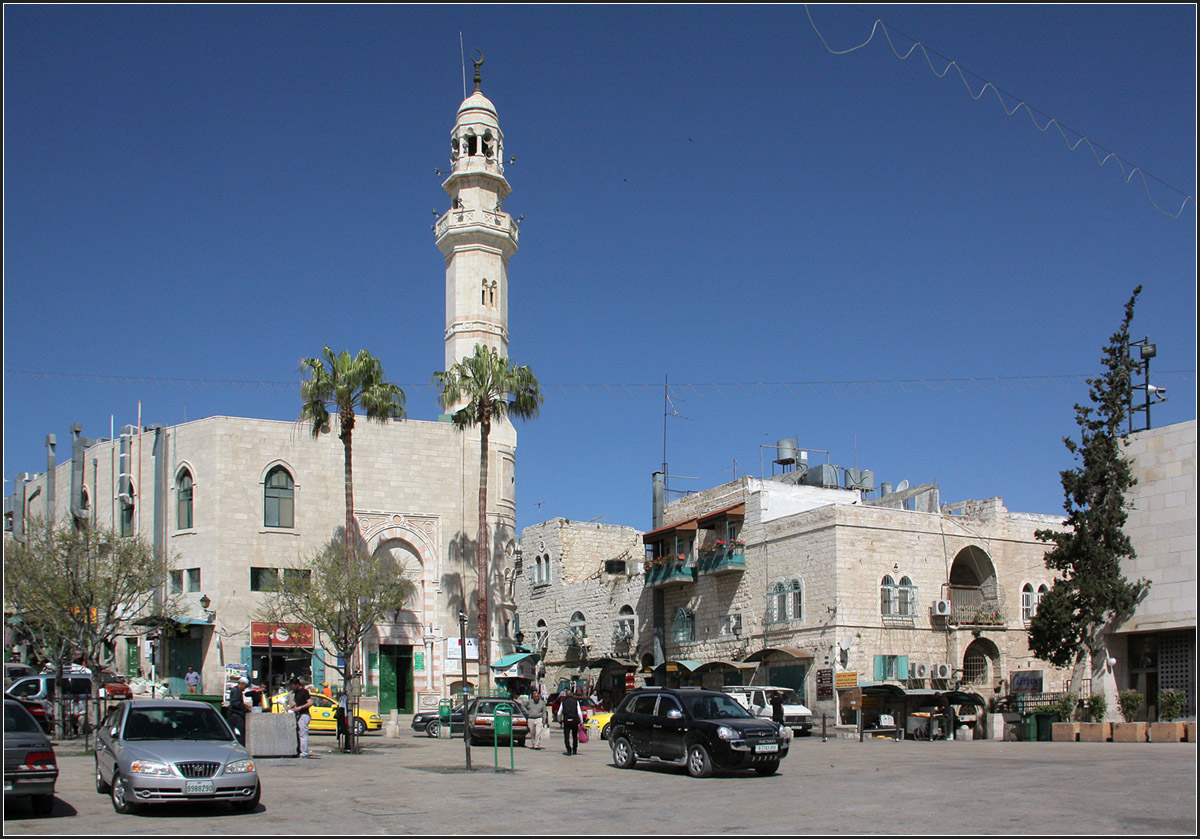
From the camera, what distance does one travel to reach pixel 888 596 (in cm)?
4050

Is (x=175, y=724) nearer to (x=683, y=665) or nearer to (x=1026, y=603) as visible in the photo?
(x=683, y=665)

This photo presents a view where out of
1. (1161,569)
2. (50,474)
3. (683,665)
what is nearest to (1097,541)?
(1161,569)

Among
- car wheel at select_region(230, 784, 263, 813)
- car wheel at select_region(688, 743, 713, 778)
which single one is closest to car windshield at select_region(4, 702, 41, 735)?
A: car wheel at select_region(230, 784, 263, 813)

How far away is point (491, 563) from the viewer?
47.9 meters

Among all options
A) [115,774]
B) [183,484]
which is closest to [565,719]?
[115,774]

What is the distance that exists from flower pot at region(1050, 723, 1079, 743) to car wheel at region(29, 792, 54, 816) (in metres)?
26.4

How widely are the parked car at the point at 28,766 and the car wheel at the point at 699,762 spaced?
997cm

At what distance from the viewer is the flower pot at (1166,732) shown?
96.1 feet

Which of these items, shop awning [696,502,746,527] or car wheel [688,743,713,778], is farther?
shop awning [696,502,746,527]

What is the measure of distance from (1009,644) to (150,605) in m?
31.2

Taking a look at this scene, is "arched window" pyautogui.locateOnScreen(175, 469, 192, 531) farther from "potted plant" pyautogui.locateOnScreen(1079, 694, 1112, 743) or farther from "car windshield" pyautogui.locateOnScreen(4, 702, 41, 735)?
"potted plant" pyautogui.locateOnScreen(1079, 694, 1112, 743)

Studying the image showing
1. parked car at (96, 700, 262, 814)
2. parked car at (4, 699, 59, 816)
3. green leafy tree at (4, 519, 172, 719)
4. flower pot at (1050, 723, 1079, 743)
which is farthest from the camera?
flower pot at (1050, 723, 1079, 743)

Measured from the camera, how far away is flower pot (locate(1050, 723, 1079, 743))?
32156 millimetres

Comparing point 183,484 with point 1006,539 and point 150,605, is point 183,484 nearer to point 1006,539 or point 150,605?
point 150,605
